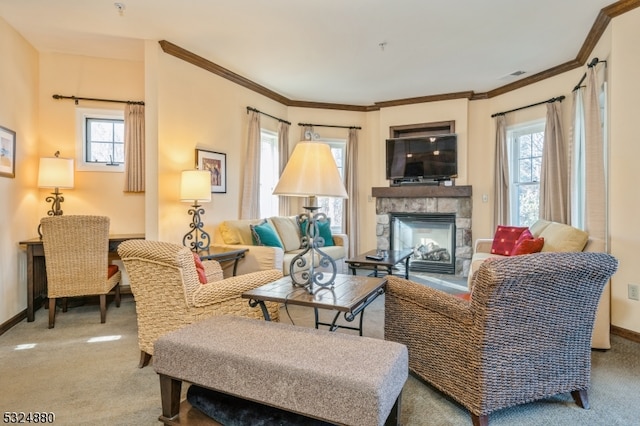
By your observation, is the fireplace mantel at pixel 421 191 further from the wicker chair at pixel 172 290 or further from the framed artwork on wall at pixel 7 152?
the framed artwork on wall at pixel 7 152

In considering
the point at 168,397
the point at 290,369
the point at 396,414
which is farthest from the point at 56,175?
the point at 396,414

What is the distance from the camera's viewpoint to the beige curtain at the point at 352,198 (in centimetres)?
594

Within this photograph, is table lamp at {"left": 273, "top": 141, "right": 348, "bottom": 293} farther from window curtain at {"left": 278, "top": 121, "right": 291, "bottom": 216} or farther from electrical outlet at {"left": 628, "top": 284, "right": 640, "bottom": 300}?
window curtain at {"left": 278, "top": 121, "right": 291, "bottom": 216}

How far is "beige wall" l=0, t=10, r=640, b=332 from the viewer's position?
295 centimetres

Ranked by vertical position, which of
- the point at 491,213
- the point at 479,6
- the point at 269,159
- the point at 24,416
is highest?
the point at 479,6

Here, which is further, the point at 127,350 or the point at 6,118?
the point at 6,118

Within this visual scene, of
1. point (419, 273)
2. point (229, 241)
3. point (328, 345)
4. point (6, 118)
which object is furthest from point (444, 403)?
point (6, 118)

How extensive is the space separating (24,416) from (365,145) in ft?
17.8

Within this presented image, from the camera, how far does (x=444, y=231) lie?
5660 mm

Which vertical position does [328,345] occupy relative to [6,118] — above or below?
below

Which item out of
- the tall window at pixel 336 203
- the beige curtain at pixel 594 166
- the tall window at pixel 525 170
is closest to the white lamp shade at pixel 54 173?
the tall window at pixel 336 203

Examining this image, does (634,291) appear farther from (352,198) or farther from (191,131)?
(191,131)

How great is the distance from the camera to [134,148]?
4.00 meters

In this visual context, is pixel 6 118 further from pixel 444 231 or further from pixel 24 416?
pixel 444 231
